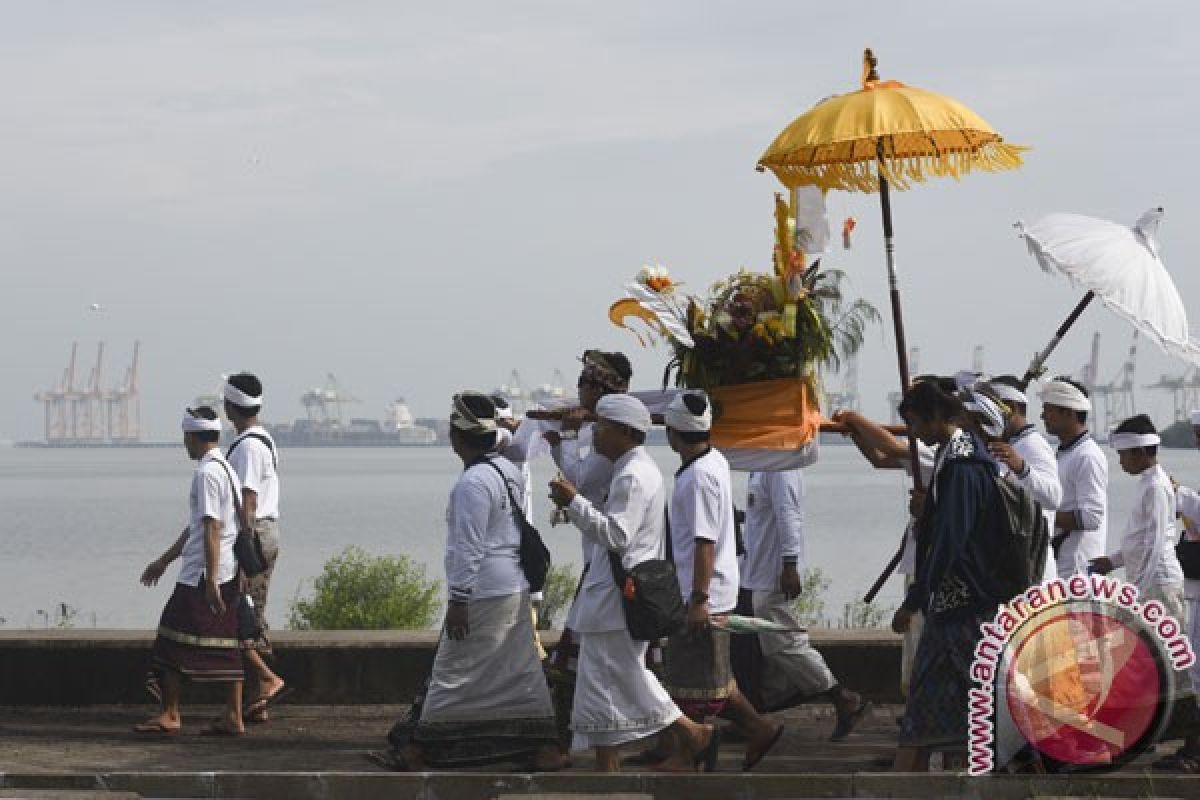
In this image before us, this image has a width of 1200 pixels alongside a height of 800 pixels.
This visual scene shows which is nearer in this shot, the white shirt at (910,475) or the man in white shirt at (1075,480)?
the white shirt at (910,475)

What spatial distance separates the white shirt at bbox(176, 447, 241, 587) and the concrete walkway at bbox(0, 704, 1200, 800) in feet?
2.57

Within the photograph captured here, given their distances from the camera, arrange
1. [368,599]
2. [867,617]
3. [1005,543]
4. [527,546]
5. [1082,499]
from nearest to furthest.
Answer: [1005,543]
[527,546]
[1082,499]
[368,599]
[867,617]

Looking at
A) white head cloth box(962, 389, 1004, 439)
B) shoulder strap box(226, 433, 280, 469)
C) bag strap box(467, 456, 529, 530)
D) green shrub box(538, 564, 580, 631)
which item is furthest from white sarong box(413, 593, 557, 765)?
green shrub box(538, 564, 580, 631)

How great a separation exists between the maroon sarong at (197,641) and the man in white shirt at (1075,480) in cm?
389

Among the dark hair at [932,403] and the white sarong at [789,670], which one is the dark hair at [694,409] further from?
the white sarong at [789,670]

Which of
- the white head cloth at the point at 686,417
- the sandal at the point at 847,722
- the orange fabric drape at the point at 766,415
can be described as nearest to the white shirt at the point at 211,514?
the orange fabric drape at the point at 766,415

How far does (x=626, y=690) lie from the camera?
881cm

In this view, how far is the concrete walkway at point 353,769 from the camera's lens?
8.09 m

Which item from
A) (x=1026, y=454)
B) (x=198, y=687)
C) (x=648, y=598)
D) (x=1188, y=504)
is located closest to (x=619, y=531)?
(x=648, y=598)

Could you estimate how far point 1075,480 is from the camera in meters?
9.95

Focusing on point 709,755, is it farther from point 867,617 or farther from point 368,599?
point 867,617

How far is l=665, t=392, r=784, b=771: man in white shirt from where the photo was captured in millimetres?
8977

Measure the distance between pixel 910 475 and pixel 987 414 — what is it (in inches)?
26.0

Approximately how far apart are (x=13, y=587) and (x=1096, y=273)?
30.3 m
